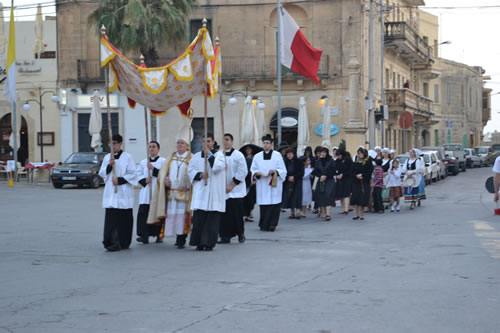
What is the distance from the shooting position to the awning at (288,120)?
38.7 meters

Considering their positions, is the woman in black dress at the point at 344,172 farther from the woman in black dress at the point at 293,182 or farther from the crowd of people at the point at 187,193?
the crowd of people at the point at 187,193

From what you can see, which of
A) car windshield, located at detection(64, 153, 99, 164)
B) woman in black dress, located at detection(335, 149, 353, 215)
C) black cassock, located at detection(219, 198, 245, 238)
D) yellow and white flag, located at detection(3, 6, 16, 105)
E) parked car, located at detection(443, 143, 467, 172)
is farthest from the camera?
parked car, located at detection(443, 143, 467, 172)

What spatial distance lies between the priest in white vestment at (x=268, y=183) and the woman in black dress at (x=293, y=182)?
69.6 inches

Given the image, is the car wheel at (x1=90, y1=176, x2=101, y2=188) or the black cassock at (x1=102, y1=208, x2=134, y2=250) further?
the car wheel at (x1=90, y1=176, x2=101, y2=188)

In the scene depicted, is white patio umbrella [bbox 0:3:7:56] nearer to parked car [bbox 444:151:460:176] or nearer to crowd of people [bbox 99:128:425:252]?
parked car [bbox 444:151:460:176]

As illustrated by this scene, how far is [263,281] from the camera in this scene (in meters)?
9.18

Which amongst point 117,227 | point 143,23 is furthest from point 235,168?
point 143,23

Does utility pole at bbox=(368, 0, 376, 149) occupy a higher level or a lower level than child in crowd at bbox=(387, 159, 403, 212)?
higher

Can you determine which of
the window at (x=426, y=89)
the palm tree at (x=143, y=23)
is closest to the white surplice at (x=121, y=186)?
the palm tree at (x=143, y=23)

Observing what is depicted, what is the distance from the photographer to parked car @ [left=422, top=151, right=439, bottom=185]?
111 feet

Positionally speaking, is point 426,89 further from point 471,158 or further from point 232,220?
point 232,220

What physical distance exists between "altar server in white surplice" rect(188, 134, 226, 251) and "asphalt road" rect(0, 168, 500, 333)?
0.90ft

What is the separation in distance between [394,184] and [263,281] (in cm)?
1228

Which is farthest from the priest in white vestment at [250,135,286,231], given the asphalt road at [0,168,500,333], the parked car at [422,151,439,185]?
the parked car at [422,151,439,185]
